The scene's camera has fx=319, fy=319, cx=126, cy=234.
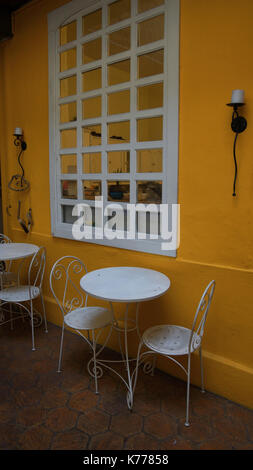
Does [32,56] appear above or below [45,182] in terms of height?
above

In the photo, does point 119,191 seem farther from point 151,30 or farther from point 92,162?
point 151,30

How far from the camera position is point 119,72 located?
2725 mm

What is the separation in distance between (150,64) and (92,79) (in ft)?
2.21

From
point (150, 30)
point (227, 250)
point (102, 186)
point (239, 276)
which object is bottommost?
point (239, 276)

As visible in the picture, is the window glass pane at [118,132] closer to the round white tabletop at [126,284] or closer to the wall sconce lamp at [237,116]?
the wall sconce lamp at [237,116]

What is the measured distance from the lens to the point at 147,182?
265cm

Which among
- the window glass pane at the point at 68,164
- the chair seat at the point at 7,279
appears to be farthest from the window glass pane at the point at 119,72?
the chair seat at the point at 7,279

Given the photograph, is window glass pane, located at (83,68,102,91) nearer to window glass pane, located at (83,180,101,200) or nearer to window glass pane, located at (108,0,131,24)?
window glass pane, located at (108,0,131,24)

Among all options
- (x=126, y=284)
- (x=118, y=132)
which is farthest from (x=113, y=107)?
(x=126, y=284)

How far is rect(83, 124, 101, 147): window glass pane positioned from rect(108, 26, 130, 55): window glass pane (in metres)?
0.63

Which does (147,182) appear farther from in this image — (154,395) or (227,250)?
(154,395)

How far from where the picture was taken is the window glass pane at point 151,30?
2402 millimetres

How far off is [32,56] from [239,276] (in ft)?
10.2
